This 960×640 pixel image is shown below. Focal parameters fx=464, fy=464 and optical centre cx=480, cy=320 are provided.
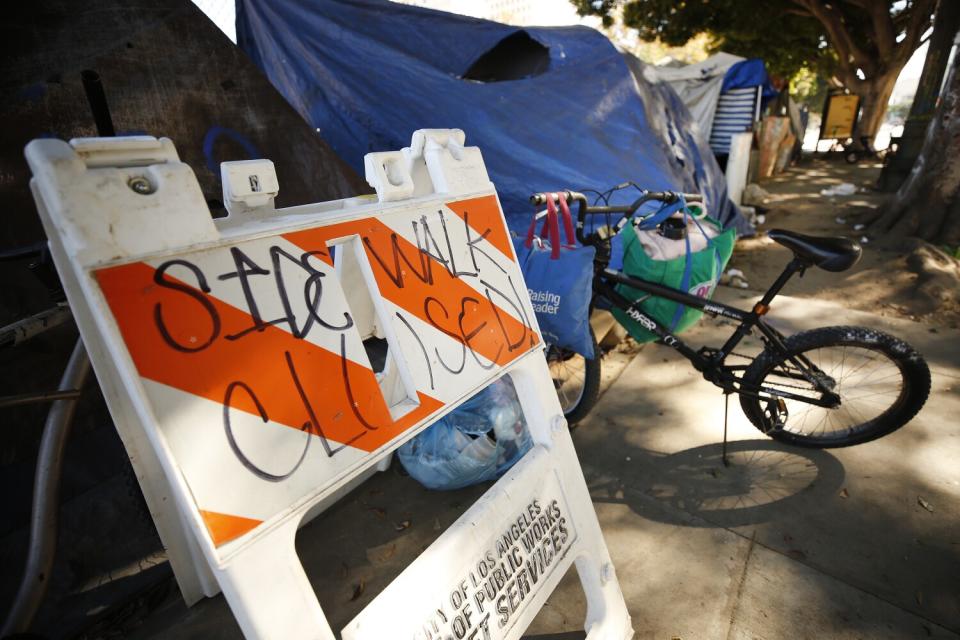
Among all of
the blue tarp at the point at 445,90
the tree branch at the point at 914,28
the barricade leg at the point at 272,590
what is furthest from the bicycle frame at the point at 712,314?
the tree branch at the point at 914,28

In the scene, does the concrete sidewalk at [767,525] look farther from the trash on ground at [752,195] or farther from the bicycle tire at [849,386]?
the trash on ground at [752,195]

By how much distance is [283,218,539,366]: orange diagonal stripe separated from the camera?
0.95 meters

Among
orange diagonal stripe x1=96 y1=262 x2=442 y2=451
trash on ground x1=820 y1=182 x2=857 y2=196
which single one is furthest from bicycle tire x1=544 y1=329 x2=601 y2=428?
trash on ground x1=820 y1=182 x2=857 y2=196

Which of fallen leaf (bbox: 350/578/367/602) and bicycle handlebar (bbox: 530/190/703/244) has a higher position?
bicycle handlebar (bbox: 530/190/703/244)

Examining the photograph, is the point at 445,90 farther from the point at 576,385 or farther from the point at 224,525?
the point at 224,525

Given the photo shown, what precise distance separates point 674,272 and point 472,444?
1312 millimetres

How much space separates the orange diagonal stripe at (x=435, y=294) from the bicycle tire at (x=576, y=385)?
45.8 inches

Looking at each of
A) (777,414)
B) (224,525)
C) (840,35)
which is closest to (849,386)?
(777,414)

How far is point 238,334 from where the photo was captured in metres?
0.76

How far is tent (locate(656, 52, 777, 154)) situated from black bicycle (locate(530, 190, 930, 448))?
8189 millimetres

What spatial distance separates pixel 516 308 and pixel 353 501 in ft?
Result: 5.04

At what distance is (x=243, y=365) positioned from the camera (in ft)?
2.51

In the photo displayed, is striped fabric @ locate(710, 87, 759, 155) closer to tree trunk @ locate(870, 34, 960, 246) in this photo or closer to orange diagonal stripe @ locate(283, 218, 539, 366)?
tree trunk @ locate(870, 34, 960, 246)

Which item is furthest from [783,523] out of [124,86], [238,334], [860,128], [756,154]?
[860,128]
